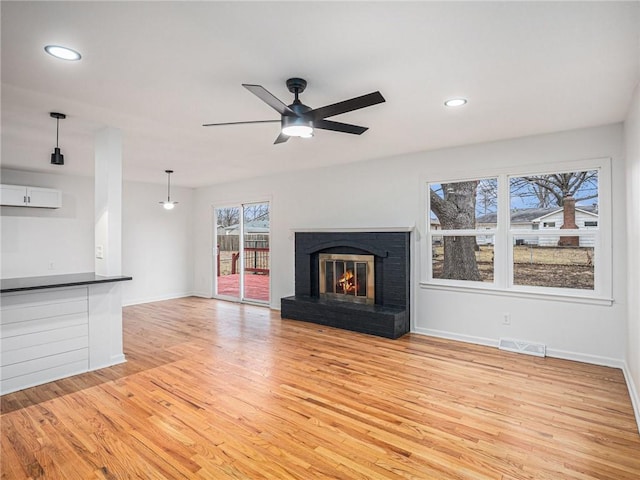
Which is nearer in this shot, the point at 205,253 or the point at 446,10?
the point at 446,10

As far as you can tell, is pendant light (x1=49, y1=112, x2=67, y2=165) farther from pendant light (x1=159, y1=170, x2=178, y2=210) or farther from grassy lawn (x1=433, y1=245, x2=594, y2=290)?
grassy lawn (x1=433, y1=245, x2=594, y2=290)

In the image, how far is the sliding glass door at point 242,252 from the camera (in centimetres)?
716

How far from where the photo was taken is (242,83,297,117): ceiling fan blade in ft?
6.87

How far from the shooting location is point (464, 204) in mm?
4691

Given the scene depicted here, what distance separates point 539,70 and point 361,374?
9.62 ft

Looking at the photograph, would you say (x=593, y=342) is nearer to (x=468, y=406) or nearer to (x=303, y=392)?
(x=468, y=406)

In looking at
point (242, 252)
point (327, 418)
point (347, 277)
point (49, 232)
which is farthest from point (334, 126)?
point (49, 232)

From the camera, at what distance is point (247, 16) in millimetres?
1836

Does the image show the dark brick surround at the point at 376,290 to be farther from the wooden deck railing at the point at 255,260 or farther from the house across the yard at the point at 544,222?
the wooden deck railing at the point at 255,260

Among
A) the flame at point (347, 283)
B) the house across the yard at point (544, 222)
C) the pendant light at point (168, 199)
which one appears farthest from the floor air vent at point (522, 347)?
the pendant light at point (168, 199)

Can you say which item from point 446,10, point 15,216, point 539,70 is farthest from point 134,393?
point 15,216

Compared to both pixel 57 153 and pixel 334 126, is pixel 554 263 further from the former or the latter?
pixel 57 153

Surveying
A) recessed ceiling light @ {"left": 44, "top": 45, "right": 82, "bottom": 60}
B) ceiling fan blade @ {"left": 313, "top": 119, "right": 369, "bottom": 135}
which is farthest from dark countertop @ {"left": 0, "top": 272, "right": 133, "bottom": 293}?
ceiling fan blade @ {"left": 313, "top": 119, "right": 369, "bottom": 135}

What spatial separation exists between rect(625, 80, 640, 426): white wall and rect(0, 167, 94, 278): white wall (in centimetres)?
775
